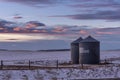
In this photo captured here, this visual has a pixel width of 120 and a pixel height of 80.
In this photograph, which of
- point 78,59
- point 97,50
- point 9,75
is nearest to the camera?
point 9,75

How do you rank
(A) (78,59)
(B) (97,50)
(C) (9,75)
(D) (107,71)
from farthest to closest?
(A) (78,59)
(B) (97,50)
(D) (107,71)
(C) (9,75)

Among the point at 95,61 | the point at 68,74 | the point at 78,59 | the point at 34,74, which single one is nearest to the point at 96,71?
the point at 68,74

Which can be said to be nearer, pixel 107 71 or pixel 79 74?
pixel 79 74

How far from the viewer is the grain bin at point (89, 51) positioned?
45094mm

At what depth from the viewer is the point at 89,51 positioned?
45062mm

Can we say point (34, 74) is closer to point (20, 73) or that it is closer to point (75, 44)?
point (20, 73)

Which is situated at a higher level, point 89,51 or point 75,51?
point 89,51

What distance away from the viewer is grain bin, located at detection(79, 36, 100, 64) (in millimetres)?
45094

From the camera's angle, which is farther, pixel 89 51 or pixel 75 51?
pixel 75 51

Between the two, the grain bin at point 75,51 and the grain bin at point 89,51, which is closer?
the grain bin at point 89,51

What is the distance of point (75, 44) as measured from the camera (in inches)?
1934

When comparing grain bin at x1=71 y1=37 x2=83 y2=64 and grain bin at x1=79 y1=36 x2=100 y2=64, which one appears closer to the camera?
grain bin at x1=79 y1=36 x2=100 y2=64

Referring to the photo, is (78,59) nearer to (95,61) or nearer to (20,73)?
(95,61)

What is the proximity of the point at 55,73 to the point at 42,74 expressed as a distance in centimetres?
118
